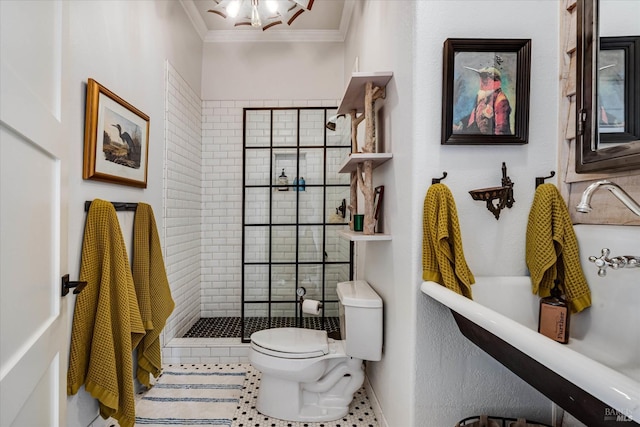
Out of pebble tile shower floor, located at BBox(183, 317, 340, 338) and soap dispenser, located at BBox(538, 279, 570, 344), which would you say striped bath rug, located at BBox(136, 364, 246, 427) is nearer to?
pebble tile shower floor, located at BBox(183, 317, 340, 338)

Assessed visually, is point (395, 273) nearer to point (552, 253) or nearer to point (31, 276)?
point (552, 253)

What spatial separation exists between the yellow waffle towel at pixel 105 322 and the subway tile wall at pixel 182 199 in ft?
2.99

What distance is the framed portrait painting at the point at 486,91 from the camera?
1389mm

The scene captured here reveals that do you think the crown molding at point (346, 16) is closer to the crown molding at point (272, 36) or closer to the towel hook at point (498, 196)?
the crown molding at point (272, 36)

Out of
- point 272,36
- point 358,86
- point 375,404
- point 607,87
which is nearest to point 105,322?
point 375,404

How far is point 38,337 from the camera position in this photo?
3.23ft

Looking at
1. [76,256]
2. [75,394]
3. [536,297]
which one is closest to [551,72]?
[536,297]

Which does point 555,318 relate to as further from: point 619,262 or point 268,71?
point 268,71

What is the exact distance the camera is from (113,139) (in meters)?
1.94

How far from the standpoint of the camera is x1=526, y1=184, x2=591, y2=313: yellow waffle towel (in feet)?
4.06

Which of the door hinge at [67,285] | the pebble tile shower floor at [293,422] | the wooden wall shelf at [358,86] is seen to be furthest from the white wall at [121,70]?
the wooden wall shelf at [358,86]

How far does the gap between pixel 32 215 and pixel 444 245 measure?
1.29m

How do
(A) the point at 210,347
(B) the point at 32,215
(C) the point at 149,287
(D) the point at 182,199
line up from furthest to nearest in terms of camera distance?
1. (D) the point at 182,199
2. (A) the point at 210,347
3. (C) the point at 149,287
4. (B) the point at 32,215

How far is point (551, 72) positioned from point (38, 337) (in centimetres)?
196
